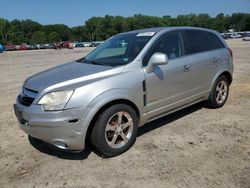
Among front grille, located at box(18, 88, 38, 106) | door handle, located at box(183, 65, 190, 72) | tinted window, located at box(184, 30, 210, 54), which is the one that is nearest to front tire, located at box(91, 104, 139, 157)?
front grille, located at box(18, 88, 38, 106)

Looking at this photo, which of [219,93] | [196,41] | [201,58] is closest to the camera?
[201,58]

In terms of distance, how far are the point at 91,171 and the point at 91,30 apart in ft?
440

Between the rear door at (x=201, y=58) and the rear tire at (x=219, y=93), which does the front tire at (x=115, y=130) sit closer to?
the rear door at (x=201, y=58)

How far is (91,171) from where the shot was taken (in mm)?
3996

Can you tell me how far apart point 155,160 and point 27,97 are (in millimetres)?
1981

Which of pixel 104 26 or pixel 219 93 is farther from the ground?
pixel 104 26

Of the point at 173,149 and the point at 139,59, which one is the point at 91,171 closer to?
the point at 173,149

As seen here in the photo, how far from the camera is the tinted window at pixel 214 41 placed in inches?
245

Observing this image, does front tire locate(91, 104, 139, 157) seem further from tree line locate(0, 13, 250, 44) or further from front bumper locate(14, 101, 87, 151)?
tree line locate(0, 13, 250, 44)

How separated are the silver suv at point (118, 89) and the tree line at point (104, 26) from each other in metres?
123

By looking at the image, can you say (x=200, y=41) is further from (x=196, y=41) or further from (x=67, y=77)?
(x=67, y=77)

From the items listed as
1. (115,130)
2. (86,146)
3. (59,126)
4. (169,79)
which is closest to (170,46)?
(169,79)

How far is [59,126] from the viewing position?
384 cm

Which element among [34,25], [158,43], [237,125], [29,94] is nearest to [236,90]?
[237,125]
